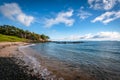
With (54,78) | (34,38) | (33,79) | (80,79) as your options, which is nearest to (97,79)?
(80,79)

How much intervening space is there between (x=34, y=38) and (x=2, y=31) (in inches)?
1883

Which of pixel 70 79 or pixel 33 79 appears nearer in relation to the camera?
pixel 33 79

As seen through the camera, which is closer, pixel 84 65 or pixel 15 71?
pixel 15 71

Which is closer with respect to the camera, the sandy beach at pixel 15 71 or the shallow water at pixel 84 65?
the sandy beach at pixel 15 71

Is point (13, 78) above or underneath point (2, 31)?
underneath

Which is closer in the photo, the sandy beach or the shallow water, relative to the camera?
the sandy beach

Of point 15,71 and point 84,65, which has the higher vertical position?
point 15,71

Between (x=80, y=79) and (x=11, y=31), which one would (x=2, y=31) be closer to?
(x=11, y=31)

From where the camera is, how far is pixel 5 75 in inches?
498

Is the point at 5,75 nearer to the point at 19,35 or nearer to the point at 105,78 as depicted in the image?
the point at 105,78

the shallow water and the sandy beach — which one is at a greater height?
the sandy beach

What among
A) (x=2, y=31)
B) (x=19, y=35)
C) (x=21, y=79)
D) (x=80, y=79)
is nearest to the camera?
(x=21, y=79)

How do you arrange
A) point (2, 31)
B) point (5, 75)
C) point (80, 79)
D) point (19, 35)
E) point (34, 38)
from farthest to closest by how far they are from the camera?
point (34, 38), point (19, 35), point (2, 31), point (80, 79), point (5, 75)

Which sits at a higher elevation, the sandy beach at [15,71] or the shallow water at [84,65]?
the sandy beach at [15,71]
